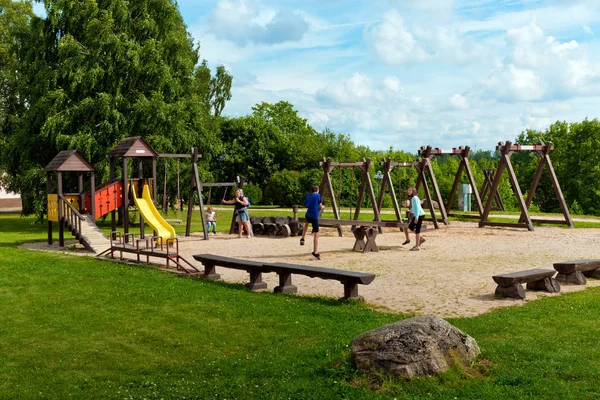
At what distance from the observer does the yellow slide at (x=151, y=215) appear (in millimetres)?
19391

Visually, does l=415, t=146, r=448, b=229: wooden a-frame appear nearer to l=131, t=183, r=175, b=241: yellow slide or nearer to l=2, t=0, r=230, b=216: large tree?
l=131, t=183, r=175, b=241: yellow slide

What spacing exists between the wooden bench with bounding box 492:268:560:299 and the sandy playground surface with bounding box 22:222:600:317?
0.18 metres

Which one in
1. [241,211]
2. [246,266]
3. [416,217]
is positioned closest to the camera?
[246,266]

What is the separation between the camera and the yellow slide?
63.6ft

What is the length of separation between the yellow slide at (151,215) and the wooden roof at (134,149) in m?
0.99

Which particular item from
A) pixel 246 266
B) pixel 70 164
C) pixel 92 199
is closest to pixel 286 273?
pixel 246 266

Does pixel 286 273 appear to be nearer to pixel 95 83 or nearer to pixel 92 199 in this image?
pixel 92 199

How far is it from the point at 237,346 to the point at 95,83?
21.2m

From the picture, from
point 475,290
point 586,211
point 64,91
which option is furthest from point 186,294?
point 586,211

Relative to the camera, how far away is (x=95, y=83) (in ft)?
88.1

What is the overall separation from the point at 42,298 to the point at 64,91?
17.3 meters

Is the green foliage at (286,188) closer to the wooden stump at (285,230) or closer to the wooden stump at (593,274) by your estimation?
the wooden stump at (285,230)

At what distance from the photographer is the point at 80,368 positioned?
7.23 meters

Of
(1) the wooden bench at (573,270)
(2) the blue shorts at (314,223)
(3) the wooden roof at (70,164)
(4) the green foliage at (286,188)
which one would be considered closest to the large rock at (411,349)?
(1) the wooden bench at (573,270)
